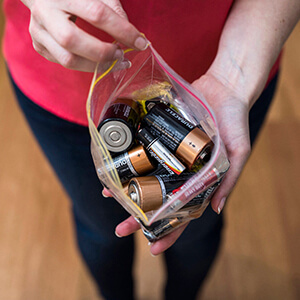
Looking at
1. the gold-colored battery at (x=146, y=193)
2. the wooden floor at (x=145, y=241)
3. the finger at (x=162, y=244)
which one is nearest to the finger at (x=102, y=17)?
the gold-colored battery at (x=146, y=193)

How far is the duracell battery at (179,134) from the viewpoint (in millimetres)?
586

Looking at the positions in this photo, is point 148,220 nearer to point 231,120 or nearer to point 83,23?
point 231,120

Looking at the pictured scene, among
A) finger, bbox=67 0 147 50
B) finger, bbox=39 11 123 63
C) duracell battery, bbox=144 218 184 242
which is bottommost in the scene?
duracell battery, bbox=144 218 184 242

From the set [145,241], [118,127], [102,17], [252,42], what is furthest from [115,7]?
[145,241]

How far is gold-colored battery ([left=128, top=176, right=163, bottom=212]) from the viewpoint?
563 mm

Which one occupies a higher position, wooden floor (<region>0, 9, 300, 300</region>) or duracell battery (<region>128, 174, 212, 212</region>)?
duracell battery (<region>128, 174, 212, 212</region>)

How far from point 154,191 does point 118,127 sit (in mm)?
129

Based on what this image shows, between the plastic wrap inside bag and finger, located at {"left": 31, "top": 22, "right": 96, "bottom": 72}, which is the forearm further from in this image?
finger, located at {"left": 31, "top": 22, "right": 96, "bottom": 72}

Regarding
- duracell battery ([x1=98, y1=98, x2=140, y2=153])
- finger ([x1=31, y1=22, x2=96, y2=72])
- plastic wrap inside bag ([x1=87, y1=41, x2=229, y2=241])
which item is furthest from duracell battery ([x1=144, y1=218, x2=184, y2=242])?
finger ([x1=31, y1=22, x2=96, y2=72])

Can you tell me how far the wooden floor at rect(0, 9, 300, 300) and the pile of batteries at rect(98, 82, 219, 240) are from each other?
30.9 inches

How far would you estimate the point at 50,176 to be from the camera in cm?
153

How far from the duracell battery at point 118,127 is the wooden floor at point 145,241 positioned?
82 cm

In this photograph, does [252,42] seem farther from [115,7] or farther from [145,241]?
[145,241]

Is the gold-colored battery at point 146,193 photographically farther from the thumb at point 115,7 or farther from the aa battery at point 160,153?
the thumb at point 115,7
